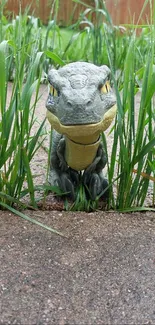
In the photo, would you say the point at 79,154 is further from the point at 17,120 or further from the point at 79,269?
the point at 79,269

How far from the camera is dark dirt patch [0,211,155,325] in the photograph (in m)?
1.00

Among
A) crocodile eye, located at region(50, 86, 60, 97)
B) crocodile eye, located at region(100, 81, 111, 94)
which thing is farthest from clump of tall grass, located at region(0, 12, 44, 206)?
crocodile eye, located at region(100, 81, 111, 94)

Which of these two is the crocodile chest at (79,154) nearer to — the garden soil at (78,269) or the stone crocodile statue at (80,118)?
the stone crocodile statue at (80,118)

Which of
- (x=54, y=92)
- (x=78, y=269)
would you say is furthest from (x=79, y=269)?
(x=54, y=92)

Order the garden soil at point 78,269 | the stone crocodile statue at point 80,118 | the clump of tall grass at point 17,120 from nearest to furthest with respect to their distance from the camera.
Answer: the garden soil at point 78,269, the stone crocodile statue at point 80,118, the clump of tall grass at point 17,120

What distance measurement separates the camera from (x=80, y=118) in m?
1.16

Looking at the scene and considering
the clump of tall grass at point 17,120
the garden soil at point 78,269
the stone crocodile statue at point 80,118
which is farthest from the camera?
the clump of tall grass at point 17,120

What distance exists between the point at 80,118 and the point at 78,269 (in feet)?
1.12

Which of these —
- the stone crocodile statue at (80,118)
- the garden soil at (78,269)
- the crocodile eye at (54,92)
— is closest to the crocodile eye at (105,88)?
the stone crocodile statue at (80,118)

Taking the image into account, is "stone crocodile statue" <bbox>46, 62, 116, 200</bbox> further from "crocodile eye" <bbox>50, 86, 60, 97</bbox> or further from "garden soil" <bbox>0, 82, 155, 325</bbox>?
"garden soil" <bbox>0, 82, 155, 325</bbox>

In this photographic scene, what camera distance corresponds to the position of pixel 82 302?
1038 mm

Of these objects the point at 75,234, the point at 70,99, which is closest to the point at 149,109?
the point at 70,99

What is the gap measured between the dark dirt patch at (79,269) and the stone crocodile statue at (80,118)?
12cm

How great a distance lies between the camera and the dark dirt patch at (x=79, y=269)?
100 centimetres
